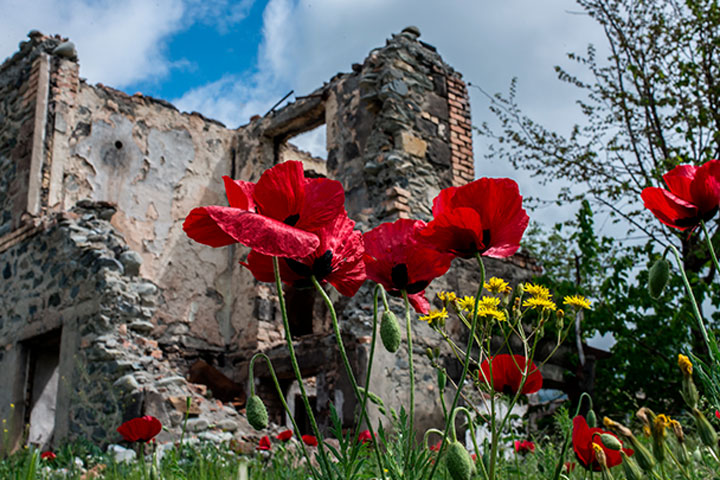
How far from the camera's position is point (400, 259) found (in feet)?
4.16

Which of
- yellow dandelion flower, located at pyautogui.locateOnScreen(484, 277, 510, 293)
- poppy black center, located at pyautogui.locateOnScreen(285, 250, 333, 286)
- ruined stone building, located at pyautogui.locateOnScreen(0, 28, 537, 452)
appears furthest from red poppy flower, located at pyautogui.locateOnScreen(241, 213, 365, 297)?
ruined stone building, located at pyautogui.locateOnScreen(0, 28, 537, 452)

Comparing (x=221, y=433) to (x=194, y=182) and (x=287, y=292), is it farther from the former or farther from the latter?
(x=194, y=182)

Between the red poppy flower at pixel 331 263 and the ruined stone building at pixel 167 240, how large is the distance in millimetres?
4279

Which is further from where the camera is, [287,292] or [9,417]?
[287,292]

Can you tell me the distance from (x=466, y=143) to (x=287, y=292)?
340cm

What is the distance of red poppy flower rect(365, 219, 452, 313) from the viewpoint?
1.26m

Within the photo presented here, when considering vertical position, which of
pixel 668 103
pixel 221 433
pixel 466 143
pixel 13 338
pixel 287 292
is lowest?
pixel 221 433

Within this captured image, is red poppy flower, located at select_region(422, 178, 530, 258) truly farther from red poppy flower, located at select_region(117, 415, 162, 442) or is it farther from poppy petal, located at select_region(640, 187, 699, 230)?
red poppy flower, located at select_region(117, 415, 162, 442)

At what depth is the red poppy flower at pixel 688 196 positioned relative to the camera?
124 cm

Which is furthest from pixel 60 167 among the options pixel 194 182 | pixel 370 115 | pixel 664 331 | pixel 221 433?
pixel 664 331

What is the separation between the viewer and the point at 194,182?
10172mm

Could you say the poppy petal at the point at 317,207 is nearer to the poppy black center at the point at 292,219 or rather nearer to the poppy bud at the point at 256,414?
the poppy black center at the point at 292,219

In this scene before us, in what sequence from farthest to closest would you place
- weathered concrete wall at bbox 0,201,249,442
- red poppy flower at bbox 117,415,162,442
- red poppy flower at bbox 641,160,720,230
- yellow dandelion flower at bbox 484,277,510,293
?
weathered concrete wall at bbox 0,201,249,442 < red poppy flower at bbox 117,415,162,442 < yellow dandelion flower at bbox 484,277,510,293 < red poppy flower at bbox 641,160,720,230

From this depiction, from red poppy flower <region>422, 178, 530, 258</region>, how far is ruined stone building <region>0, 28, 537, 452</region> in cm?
451
